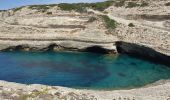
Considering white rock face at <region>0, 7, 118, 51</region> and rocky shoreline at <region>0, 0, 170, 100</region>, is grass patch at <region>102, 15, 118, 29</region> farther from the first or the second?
white rock face at <region>0, 7, 118, 51</region>

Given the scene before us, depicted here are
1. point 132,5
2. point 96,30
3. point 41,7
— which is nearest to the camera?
point 96,30

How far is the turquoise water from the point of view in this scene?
156 ft

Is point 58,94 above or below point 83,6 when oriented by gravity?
below

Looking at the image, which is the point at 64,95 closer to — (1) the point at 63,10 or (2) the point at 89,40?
(2) the point at 89,40

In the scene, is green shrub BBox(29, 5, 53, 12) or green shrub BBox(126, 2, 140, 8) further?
green shrub BBox(29, 5, 53, 12)

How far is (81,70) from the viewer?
179 ft

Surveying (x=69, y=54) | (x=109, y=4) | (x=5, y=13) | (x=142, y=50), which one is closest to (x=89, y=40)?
(x=69, y=54)

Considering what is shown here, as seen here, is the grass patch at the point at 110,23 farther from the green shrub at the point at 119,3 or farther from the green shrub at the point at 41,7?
the green shrub at the point at 41,7

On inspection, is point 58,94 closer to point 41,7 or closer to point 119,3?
point 119,3

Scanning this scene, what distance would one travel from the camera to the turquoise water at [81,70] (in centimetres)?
4762

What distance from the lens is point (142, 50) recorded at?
204 feet

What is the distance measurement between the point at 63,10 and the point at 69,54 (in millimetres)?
16780

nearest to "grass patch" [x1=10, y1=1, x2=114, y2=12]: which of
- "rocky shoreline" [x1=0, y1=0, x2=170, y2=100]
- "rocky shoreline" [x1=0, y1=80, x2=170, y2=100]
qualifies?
"rocky shoreline" [x1=0, y1=0, x2=170, y2=100]

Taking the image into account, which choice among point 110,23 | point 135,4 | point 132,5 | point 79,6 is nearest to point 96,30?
point 110,23
